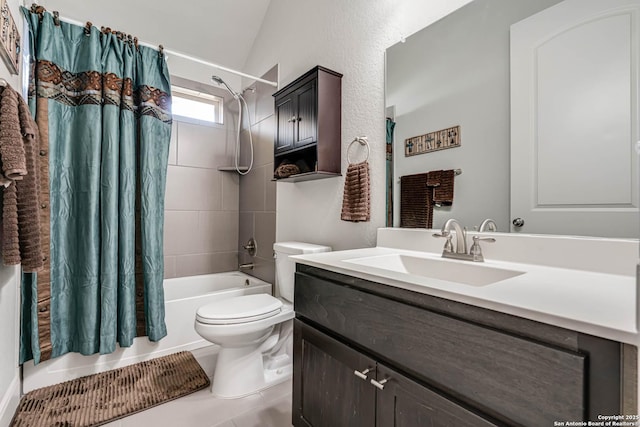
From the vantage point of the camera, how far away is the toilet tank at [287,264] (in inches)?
73.7

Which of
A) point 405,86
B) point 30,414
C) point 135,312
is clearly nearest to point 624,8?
point 405,86

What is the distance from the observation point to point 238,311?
161 cm

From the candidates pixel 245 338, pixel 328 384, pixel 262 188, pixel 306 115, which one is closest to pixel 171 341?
pixel 245 338

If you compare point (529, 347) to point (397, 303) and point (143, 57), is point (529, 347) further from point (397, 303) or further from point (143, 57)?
point (143, 57)

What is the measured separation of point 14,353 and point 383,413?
1.90 meters

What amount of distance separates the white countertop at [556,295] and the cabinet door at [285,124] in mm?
1207

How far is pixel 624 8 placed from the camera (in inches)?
35.2

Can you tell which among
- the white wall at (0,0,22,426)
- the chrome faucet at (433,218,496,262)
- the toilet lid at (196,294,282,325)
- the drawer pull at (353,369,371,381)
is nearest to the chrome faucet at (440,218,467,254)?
the chrome faucet at (433,218,496,262)

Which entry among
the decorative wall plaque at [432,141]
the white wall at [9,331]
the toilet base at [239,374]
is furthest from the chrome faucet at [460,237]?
the white wall at [9,331]

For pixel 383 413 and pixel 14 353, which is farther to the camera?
pixel 14 353

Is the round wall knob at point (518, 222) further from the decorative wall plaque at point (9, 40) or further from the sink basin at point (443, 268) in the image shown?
the decorative wall plaque at point (9, 40)

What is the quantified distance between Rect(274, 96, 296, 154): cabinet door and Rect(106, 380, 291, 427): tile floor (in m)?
1.52

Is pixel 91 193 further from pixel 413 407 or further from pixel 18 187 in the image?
pixel 413 407

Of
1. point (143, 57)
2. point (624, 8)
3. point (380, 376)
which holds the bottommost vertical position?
point (380, 376)
